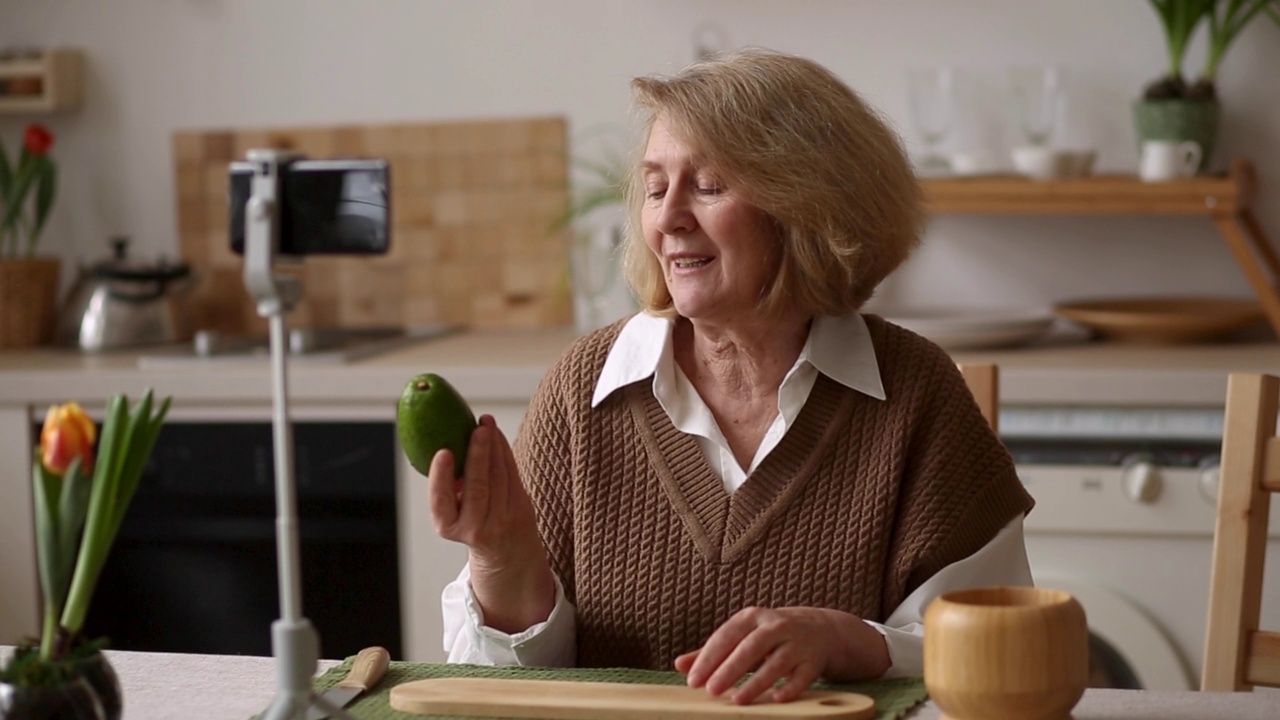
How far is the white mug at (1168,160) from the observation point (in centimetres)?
269

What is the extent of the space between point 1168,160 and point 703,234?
4.72 feet

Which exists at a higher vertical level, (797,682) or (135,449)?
(135,449)

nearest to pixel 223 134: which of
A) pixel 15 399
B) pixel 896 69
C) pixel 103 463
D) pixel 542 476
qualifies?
pixel 15 399

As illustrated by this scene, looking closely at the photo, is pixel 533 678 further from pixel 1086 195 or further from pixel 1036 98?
pixel 1036 98

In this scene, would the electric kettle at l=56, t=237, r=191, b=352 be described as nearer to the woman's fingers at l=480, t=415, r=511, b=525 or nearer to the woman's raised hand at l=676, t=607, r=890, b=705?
the woman's fingers at l=480, t=415, r=511, b=525

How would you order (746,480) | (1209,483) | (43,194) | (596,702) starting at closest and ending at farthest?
(596,702)
(746,480)
(1209,483)
(43,194)

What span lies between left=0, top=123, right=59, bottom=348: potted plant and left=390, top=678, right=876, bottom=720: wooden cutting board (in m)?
2.22

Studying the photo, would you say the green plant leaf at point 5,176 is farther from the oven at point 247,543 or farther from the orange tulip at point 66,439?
the orange tulip at point 66,439

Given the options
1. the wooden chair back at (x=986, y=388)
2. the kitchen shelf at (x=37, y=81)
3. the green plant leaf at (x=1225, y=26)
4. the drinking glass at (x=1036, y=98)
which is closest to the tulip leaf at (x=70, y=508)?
the wooden chair back at (x=986, y=388)

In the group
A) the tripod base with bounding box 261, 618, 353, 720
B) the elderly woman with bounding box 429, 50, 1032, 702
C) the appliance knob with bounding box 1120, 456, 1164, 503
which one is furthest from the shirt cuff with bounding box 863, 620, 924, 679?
the appliance knob with bounding box 1120, 456, 1164, 503

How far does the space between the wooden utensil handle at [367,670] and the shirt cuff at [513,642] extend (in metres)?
0.15

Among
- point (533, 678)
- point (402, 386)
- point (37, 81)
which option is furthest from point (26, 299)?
point (533, 678)

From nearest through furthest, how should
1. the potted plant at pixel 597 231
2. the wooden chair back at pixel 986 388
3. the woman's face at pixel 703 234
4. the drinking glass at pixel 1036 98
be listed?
the woman's face at pixel 703 234 < the wooden chair back at pixel 986 388 < the drinking glass at pixel 1036 98 < the potted plant at pixel 597 231

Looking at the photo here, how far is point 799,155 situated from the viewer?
1533 mm
